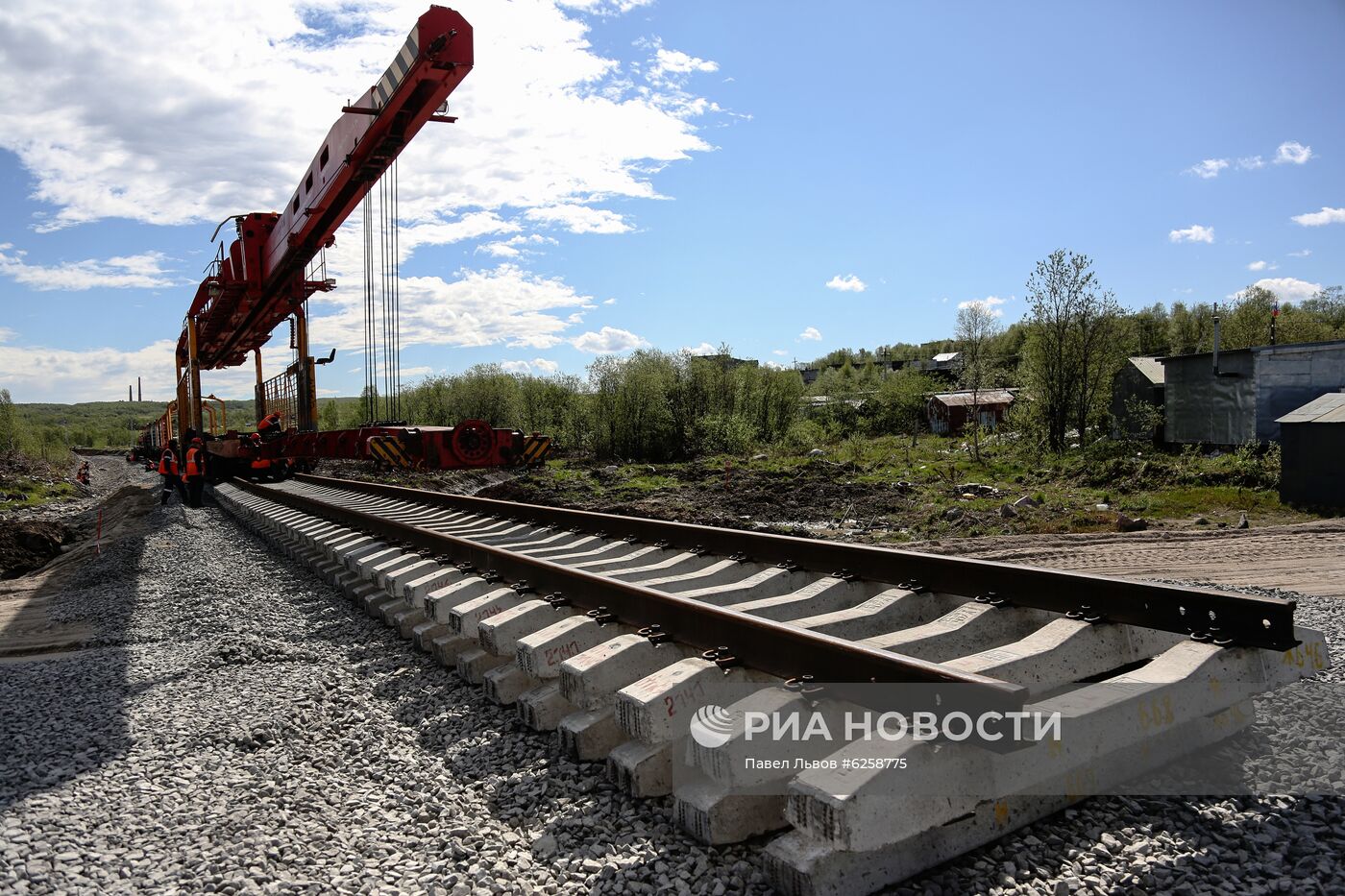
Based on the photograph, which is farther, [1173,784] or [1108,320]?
[1108,320]

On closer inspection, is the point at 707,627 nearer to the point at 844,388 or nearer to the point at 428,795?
the point at 428,795

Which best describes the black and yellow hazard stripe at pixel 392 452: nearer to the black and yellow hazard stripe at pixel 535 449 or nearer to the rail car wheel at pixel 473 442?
the rail car wheel at pixel 473 442

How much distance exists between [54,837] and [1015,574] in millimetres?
3804

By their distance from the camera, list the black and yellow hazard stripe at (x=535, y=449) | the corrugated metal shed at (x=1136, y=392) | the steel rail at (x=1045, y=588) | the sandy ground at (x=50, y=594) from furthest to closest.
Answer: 1. the corrugated metal shed at (x=1136, y=392)
2. the black and yellow hazard stripe at (x=535, y=449)
3. the sandy ground at (x=50, y=594)
4. the steel rail at (x=1045, y=588)

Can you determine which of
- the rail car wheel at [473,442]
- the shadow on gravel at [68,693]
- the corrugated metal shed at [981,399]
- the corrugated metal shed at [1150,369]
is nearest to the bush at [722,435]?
the corrugated metal shed at [981,399]

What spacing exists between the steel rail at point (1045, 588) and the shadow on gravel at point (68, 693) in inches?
136

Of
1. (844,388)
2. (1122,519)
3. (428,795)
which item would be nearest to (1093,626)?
(428,795)

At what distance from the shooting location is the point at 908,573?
4.20 meters

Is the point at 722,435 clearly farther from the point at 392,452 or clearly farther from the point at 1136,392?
the point at 392,452

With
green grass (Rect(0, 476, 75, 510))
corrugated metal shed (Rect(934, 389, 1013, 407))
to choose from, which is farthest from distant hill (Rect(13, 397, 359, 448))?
corrugated metal shed (Rect(934, 389, 1013, 407))

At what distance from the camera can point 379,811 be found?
9.67ft

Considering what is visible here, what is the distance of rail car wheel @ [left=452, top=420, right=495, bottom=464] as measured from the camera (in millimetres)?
18819

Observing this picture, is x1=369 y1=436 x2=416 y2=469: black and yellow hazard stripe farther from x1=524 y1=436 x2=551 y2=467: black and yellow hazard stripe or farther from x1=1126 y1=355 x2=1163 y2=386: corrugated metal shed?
x1=1126 y1=355 x2=1163 y2=386: corrugated metal shed

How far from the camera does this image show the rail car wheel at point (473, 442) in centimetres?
1882
